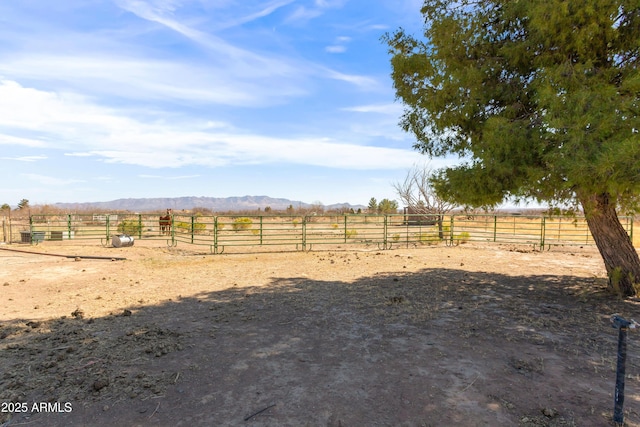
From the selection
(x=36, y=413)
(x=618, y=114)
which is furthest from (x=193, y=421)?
(x=618, y=114)

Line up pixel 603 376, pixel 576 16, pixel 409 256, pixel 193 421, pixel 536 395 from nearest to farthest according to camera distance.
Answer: pixel 193 421
pixel 536 395
pixel 603 376
pixel 576 16
pixel 409 256

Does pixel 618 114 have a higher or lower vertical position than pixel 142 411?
higher

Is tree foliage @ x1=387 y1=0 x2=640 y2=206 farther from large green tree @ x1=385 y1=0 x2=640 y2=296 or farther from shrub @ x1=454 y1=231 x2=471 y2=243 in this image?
shrub @ x1=454 y1=231 x2=471 y2=243

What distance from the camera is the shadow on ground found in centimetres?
308

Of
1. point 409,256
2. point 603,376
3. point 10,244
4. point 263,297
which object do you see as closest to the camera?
point 603,376

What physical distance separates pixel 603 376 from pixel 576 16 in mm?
4899

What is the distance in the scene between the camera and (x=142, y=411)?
3.12m

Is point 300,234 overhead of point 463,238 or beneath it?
overhead

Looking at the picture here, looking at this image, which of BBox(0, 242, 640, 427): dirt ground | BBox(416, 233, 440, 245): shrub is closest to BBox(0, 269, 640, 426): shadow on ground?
BBox(0, 242, 640, 427): dirt ground

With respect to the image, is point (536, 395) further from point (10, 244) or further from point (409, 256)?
point (10, 244)

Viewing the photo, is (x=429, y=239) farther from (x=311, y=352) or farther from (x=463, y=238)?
(x=311, y=352)

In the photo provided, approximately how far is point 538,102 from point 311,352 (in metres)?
5.00

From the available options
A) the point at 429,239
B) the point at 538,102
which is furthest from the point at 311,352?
the point at 429,239

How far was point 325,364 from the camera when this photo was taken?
4.06 m
